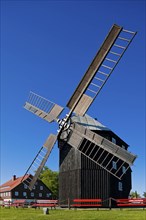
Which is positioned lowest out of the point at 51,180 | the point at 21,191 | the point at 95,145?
the point at 21,191

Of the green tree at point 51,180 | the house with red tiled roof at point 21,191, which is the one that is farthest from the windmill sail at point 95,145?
the green tree at point 51,180

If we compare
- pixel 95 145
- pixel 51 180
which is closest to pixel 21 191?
pixel 51 180

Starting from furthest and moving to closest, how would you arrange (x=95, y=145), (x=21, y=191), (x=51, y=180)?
(x=51, y=180) < (x=21, y=191) < (x=95, y=145)

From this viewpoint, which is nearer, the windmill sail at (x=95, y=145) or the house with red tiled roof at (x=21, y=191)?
the windmill sail at (x=95, y=145)

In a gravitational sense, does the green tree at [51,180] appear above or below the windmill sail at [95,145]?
below

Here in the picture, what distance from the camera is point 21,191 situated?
296 ft

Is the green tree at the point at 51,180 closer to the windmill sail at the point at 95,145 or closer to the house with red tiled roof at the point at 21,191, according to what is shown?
the house with red tiled roof at the point at 21,191

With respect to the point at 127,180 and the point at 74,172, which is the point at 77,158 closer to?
the point at 74,172

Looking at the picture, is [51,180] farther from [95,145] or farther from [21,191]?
[95,145]

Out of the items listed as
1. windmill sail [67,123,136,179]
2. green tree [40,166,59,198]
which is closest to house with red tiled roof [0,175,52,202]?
green tree [40,166,59,198]

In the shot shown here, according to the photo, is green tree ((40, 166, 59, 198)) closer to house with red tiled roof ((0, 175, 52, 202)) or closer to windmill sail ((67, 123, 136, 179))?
house with red tiled roof ((0, 175, 52, 202))

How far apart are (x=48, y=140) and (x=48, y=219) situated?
9.33 meters

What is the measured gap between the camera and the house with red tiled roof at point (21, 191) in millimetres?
88875

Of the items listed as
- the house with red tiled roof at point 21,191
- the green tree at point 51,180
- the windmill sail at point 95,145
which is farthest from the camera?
the green tree at point 51,180
